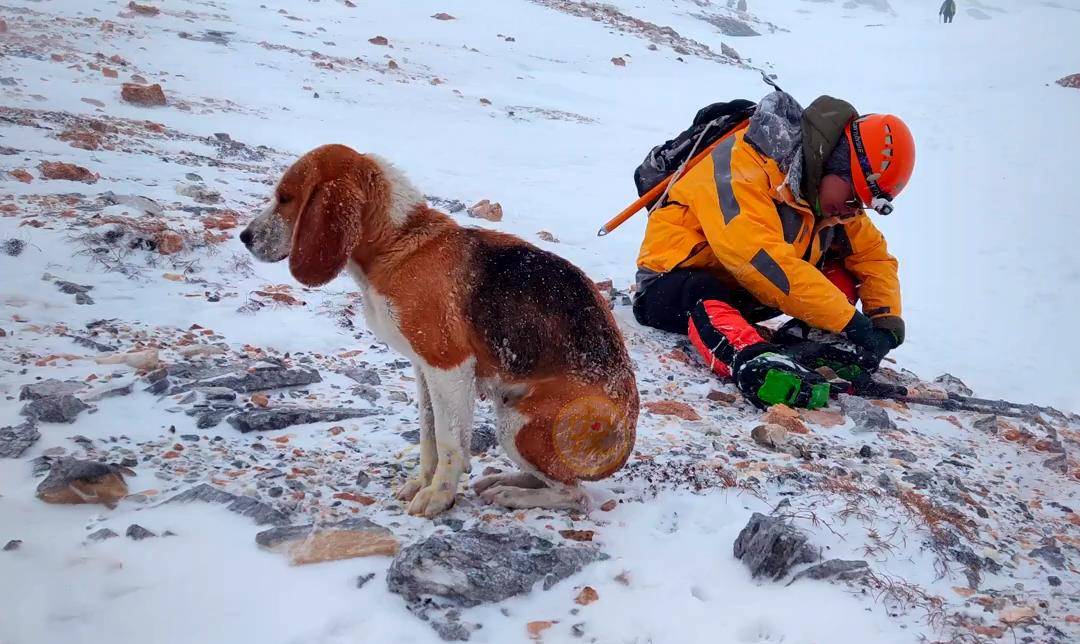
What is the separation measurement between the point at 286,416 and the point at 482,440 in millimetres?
1140

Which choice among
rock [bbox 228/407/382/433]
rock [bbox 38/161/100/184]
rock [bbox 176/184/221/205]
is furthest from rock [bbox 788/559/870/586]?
rock [bbox 38/161/100/184]

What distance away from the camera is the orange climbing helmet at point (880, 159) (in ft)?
17.0

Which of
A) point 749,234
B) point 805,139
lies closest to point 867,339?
point 749,234

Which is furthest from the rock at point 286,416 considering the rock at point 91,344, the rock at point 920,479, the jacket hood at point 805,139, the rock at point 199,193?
the rock at point 199,193

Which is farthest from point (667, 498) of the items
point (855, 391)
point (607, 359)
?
point (855, 391)

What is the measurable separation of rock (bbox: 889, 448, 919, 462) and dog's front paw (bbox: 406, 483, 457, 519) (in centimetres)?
284

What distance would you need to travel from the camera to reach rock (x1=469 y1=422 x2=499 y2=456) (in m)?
4.29

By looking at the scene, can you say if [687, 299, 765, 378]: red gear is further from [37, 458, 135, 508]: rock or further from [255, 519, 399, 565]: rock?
[37, 458, 135, 508]: rock

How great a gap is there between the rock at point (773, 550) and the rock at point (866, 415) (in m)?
2.02

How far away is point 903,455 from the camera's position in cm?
453

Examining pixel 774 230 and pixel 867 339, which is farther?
pixel 867 339

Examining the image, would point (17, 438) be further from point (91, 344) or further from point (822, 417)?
point (822, 417)

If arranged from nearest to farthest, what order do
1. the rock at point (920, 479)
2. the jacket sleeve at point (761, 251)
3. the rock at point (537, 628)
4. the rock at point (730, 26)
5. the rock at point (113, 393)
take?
1. the rock at point (537, 628)
2. the rock at point (113, 393)
3. the rock at point (920, 479)
4. the jacket sleeve at point (761, 251)
5. the rock at point (730, 26)

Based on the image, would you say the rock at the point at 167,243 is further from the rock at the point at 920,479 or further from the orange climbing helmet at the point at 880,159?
the rock at the point at 920,479
